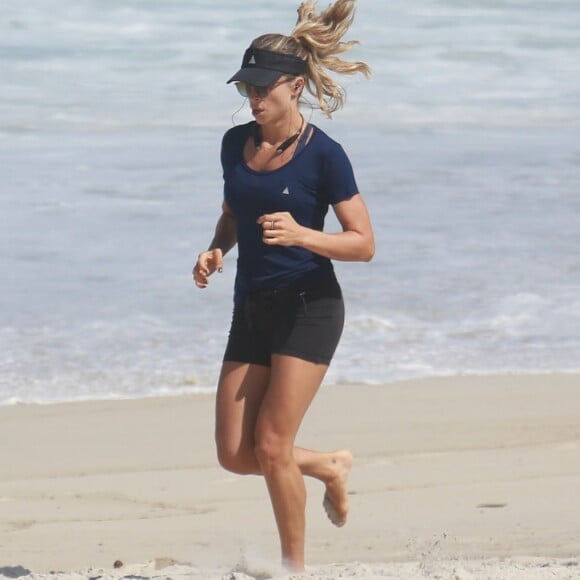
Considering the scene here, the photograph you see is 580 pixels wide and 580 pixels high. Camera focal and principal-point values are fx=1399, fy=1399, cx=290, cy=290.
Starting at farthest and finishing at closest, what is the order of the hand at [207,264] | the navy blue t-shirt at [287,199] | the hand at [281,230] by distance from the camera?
the hand at [207,264] → the navy blue t-shirt at [287,199] → the hand at [281,230]

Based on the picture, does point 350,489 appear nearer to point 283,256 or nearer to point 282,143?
point 283,256

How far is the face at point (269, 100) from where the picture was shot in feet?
14.4

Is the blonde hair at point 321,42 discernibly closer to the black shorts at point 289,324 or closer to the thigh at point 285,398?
the black shorts at point 289,324

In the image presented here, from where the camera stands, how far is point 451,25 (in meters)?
24.4

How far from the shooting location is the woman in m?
4.33

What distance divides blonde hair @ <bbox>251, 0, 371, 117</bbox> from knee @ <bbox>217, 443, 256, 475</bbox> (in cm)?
113

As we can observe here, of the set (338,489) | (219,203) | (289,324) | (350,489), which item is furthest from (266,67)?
(219,203)

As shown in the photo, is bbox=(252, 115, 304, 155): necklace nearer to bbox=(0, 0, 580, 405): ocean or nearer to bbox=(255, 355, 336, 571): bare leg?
bbox=(255, 355, 336, 571): bare leg

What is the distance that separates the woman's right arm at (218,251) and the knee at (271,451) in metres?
0.53

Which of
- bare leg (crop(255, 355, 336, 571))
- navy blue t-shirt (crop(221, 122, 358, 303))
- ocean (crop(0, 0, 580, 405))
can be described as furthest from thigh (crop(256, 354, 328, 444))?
ocean (crop(0, 0, 580, 405))

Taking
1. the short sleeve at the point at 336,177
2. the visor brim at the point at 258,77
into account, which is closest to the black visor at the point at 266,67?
the visor brim at the point at 258,77

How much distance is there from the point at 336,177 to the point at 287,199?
0.17 meters

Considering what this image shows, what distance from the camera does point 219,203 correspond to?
11.8m

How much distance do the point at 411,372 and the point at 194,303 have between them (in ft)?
6.21
